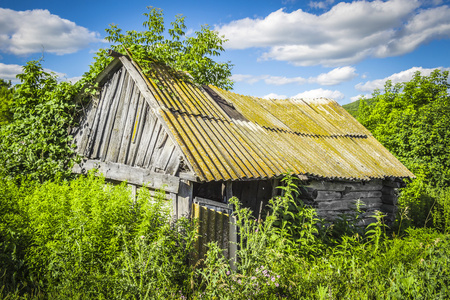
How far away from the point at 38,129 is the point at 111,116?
6.90 ft

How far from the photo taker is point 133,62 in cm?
631

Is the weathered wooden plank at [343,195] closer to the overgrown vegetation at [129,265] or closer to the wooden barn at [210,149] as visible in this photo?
the wooden barn at [210,149]

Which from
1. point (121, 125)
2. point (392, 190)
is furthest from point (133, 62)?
A: point (392, 190)

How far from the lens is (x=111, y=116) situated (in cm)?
661

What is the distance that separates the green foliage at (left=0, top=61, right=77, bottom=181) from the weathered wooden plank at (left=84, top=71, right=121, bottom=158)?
59 centimetres

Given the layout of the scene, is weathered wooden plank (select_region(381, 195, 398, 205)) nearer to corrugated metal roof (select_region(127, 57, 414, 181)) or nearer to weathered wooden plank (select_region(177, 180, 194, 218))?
corrugated metal roof (select_region(127, 57, 414, 181))

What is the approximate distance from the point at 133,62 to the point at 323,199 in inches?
228

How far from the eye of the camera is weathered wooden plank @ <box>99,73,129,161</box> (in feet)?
21.4

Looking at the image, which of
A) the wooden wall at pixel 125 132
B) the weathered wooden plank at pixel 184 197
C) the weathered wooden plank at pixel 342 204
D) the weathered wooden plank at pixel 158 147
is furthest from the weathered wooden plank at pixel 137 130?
the weathered wooden plank at pixel 342 204

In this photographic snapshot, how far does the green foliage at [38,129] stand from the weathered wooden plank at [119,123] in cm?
124

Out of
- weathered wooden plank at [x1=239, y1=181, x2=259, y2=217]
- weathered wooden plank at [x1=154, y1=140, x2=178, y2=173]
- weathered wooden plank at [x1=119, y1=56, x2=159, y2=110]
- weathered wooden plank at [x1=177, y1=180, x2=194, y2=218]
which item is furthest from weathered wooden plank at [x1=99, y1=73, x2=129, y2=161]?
weathered wooden plank at [x1=239, y1=181, x2=259, y2=217]

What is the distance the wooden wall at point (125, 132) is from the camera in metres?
5.45

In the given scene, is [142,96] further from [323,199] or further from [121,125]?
[323,199]

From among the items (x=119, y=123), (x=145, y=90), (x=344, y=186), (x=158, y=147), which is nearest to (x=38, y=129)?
(x=119, y=123)
